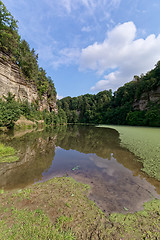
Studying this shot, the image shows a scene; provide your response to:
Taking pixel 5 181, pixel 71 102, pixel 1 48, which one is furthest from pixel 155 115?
pixel 71 102

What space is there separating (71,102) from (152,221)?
104 m

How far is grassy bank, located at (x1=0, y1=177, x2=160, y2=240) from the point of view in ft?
5.95

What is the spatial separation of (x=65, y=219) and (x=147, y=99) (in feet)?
126

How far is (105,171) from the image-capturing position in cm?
454

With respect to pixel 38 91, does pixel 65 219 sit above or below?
below

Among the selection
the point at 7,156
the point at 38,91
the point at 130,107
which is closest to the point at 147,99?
the point at 130,107

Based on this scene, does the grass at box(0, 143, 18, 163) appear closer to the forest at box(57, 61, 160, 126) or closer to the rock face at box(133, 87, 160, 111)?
the forest at box(57, 61, 160, 126)

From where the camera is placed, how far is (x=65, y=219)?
6.89 feet

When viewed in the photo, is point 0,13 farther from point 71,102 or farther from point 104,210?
point 71,102

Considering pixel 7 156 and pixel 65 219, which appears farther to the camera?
pixel 7 156

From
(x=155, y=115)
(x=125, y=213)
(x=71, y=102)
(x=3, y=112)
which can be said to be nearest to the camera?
(x=125, y=213)

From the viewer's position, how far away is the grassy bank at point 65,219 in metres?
1.81

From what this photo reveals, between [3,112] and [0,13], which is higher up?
[0,13]

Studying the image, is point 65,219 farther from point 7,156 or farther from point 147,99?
point 147,99
